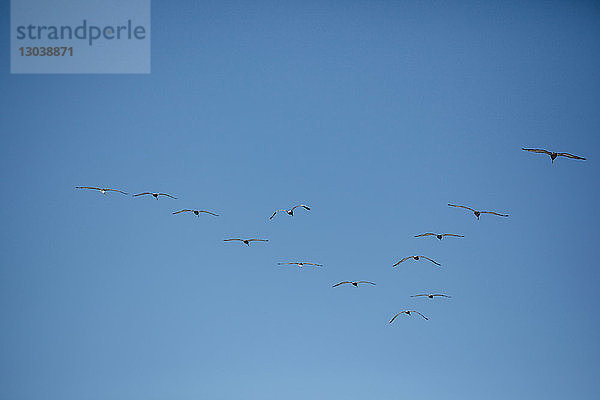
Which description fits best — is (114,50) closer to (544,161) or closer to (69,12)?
(69,12)

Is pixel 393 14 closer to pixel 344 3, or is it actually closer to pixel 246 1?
pixel 344 3

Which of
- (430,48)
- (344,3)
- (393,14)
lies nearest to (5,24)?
(344,3)

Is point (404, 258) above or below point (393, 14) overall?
below

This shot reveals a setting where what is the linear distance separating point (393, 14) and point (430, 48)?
49 centimetres

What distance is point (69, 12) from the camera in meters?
5.54

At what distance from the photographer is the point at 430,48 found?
5.48 meters

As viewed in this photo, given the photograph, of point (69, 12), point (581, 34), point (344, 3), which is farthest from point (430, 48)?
point (69, 12)

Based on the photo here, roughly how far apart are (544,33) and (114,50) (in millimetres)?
4229

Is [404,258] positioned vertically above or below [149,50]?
below

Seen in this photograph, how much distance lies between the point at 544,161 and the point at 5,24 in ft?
17.8

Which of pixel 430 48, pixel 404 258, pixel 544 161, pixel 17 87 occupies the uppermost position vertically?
pixel 430 48

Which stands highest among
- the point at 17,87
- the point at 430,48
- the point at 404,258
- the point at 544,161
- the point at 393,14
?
the point at 393,14

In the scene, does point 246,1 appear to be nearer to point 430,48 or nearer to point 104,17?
point 104,17

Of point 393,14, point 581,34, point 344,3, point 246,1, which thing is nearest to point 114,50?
point 246,1
